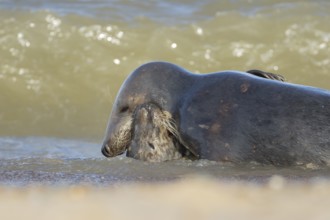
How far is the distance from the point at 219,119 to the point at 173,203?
7.38ft

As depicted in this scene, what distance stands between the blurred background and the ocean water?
11mm

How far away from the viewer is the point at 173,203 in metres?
2.68

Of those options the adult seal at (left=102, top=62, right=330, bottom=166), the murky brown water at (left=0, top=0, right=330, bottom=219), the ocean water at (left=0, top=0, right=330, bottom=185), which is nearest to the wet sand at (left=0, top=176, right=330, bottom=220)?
the adult seal at (left=102, top=62, right=330, bottom=166)

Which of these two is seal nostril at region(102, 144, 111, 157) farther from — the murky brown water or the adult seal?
the murky brown water

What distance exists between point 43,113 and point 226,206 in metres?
5.71

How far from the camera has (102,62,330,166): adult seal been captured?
4668 millimetres

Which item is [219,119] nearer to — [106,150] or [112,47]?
[106,150]

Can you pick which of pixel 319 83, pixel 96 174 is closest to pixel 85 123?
pixel 319 83

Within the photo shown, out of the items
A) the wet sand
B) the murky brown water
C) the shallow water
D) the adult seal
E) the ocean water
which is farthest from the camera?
the ocean water

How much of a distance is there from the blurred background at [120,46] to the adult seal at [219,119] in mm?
2852

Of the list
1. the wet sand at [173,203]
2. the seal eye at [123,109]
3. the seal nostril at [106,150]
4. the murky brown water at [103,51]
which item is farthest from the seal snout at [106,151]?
the wet sand at [173,203]

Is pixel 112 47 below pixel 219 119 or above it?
below

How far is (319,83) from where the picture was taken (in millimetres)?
8891

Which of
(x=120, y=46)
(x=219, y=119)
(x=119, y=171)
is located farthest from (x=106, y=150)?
(x=120, y=46)
